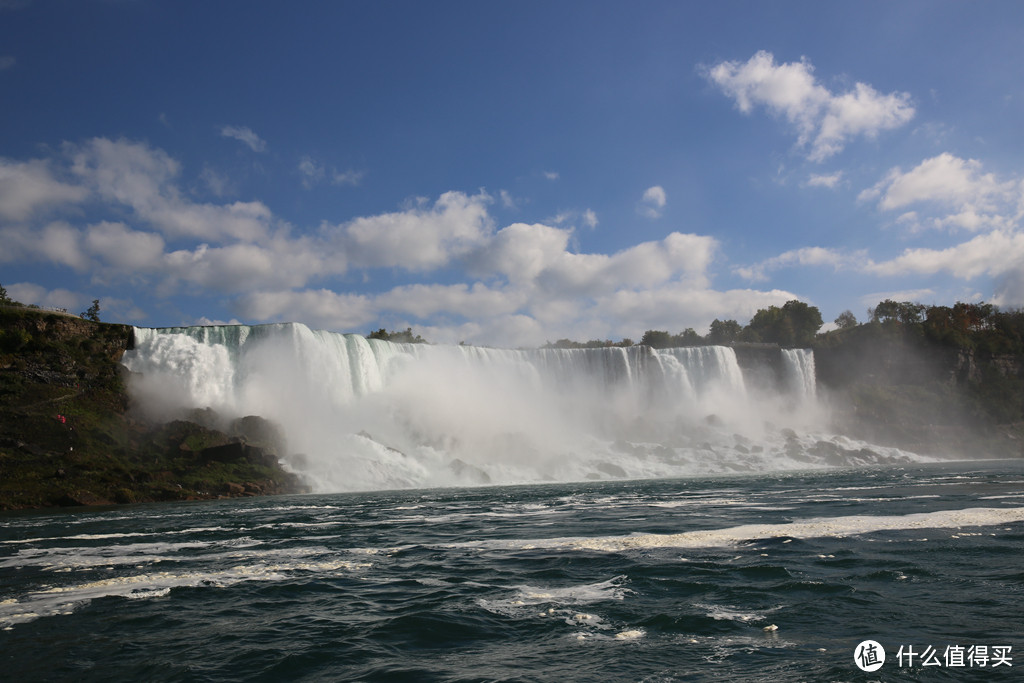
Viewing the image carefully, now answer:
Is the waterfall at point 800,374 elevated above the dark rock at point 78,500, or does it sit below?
above

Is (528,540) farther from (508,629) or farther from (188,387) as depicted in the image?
(188,387)

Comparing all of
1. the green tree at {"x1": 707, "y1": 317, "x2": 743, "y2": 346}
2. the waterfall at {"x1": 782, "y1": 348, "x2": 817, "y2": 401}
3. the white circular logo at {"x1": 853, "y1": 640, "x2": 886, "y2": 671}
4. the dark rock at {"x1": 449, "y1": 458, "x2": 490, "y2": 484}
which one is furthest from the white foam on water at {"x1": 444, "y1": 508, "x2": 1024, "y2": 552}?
the green tree at {"x1": 707, "y1": 317, "x2": 743, "y2": 346}

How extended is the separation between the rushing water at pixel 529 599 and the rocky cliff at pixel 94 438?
51.6 feet

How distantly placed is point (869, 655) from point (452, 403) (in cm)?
4453

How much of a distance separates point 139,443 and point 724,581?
3629 cm

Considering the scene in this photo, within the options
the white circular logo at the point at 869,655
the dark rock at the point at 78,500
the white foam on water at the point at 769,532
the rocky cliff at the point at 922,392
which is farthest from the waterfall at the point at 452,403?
the white circular logo at the point at 869,655

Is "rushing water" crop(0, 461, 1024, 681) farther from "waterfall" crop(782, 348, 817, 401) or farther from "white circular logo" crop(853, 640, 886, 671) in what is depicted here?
"waterfall" crop(782, 348, 817, 401)

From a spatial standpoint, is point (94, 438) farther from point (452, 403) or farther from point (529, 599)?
point (529, 599)

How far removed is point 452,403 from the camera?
4894 centimetres

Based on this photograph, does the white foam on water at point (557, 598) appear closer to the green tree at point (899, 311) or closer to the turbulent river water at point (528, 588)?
the turbulent river water at point (528, 588)

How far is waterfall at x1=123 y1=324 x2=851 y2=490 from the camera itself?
40219 mm

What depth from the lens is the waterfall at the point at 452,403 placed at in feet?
132

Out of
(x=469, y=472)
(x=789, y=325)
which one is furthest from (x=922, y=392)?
(x=469, y=472)

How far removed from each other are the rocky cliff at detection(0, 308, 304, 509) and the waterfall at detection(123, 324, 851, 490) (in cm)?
178
